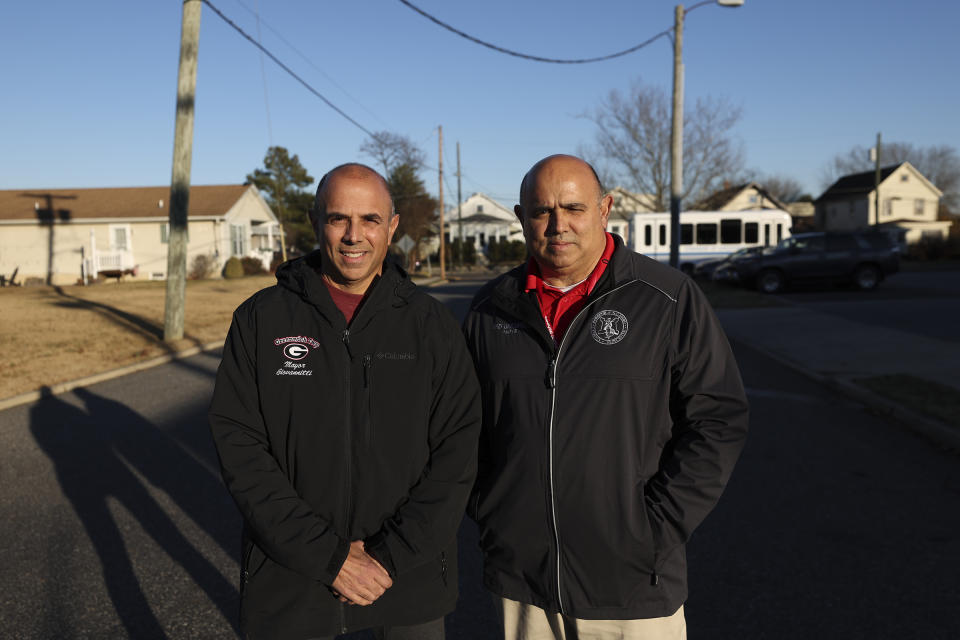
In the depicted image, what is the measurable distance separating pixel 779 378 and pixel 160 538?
26.9 feet

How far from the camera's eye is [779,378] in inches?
409

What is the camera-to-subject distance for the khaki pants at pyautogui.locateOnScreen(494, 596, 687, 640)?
2291 mm

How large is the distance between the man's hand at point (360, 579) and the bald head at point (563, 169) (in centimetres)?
119

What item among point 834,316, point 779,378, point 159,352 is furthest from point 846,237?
point 159,352

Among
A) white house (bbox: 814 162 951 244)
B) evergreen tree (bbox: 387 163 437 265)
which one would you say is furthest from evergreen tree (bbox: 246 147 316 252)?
white house (bbox: 814 162 951 244)

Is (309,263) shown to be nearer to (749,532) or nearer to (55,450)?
(749,532)

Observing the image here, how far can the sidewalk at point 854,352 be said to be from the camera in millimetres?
8016

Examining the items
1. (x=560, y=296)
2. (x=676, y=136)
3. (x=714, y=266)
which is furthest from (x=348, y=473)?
(x=714, y=266)

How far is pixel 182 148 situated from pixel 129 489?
9.64 m

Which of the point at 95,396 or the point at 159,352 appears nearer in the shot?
the point at 95,396

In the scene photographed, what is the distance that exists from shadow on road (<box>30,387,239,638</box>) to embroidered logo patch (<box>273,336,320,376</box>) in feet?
6.32

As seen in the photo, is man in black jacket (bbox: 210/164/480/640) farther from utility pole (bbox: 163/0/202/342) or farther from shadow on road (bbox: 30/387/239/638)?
utility pole (bbox: 163/0/202/342)

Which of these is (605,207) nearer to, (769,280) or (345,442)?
(345,442)

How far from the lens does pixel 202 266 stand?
3934 centimetres
